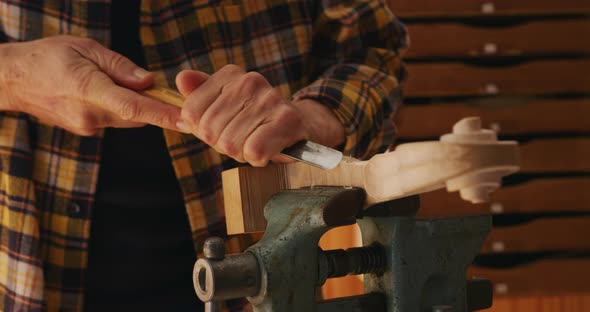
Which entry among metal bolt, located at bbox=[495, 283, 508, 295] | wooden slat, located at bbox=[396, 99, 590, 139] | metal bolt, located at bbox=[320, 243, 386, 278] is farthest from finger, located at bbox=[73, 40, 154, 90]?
metal bolt, located at bbox=[495, 283, 508, 295]

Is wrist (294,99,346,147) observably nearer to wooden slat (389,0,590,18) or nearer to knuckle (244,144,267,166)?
knuckle (244,144,267,166)

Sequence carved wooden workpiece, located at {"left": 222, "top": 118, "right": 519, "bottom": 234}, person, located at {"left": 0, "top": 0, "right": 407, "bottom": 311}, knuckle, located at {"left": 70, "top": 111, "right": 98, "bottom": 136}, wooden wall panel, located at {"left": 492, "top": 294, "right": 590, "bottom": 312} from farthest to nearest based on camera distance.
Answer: wooden wall panel, located at {"left": 492, "top": 294, "right": 590, "bottom": 312} → person, located at {"left": 0, "top": 0, "right": 407, "bottom": 311} → knuckle, located at {"left": 70, "top": 111, "right": 98, "bottom": 136} → carved wooden workpiece, located at {"left": 222, "top": 118, "right": 519, "bottom": 234}

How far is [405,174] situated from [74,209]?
1.98 ft

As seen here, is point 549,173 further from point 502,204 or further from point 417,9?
point 417,9

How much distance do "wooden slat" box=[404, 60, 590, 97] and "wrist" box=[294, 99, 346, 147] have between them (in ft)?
8.10

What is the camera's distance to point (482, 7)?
3.48 meters

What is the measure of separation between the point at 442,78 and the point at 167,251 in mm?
2543

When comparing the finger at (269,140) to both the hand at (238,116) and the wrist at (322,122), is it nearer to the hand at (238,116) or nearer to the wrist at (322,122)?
the hand at (238,116)

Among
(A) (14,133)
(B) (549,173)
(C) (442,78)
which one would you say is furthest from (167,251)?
(B) (549,173)

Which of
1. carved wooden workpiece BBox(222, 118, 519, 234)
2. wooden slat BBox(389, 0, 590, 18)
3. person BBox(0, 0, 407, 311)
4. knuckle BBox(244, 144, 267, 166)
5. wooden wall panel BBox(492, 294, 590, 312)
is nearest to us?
carved wooden workpiece BBox(222, 118, 519, 234)

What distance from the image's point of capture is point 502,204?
355 centimetres

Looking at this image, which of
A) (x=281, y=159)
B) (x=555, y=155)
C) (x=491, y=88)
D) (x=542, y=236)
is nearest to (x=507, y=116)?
(x=491, y=88)

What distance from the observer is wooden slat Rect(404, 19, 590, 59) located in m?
3.46

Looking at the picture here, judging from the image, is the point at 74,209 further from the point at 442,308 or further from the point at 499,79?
the point at 499,79
